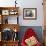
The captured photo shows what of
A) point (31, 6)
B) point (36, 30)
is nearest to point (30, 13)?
point (31, 6)

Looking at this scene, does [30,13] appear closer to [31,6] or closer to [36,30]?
[31,6]

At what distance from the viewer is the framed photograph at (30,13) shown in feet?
18.9

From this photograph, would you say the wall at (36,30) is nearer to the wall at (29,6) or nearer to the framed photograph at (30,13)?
the wall at (29,6)

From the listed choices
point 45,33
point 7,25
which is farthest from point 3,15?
point 45,33

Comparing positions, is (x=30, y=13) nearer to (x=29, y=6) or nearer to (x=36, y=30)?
(x=29, y=6)

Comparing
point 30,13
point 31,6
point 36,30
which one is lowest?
point 36,30

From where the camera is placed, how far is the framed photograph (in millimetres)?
5773

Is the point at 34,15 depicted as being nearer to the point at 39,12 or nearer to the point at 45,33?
the point at 39,12

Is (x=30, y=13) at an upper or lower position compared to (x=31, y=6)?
lower

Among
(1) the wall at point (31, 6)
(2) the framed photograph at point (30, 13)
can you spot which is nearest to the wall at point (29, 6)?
(1) the wall at point (31, 6)

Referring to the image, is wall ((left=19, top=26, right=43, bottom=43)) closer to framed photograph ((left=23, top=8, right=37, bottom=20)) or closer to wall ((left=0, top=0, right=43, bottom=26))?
wall ((left=0, top=0, right=43, bottom=26))

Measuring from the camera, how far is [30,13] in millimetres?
5797

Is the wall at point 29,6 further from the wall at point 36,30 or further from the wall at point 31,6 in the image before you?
the wall at point 36,30

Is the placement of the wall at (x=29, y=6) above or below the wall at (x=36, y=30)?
above
